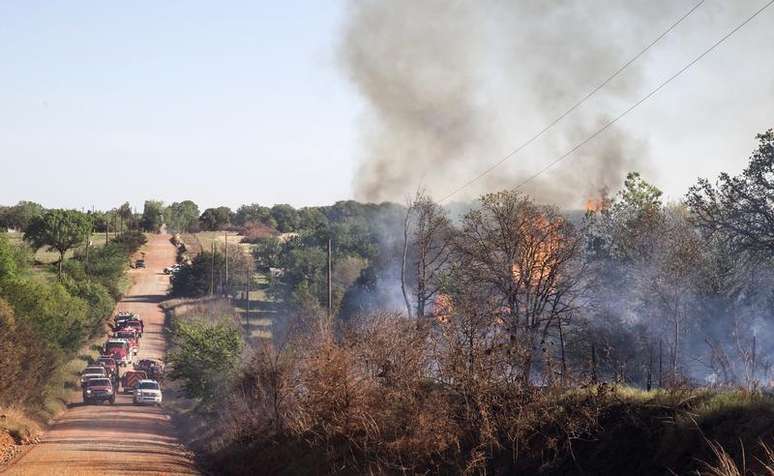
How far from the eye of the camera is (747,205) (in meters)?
34.3

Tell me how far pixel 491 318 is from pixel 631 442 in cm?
579

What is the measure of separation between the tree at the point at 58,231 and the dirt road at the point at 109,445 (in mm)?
45511

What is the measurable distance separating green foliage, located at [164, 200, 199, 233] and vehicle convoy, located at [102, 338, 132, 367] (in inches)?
3818

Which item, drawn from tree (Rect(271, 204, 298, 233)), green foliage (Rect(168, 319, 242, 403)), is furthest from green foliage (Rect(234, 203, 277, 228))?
green foliage (Rect(168, 319, 242, 403))

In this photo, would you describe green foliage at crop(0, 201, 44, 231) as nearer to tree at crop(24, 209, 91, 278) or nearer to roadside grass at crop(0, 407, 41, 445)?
tree at crop(24, 209, 91, 278)

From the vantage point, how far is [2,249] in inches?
2445

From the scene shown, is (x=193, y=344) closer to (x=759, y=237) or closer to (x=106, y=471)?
(x=106, y=471)

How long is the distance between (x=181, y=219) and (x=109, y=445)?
14721 cm

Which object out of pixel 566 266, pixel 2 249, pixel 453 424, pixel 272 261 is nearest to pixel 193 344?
pixel 2 249

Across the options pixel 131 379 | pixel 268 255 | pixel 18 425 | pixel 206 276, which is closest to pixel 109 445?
pixel 18 425

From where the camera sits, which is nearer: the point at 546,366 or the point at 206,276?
the point at 546,366

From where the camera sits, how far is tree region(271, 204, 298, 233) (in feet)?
591

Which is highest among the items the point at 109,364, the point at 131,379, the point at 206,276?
the point at 206,276

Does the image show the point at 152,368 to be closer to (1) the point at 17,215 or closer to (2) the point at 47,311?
(2) the point at 47,311
